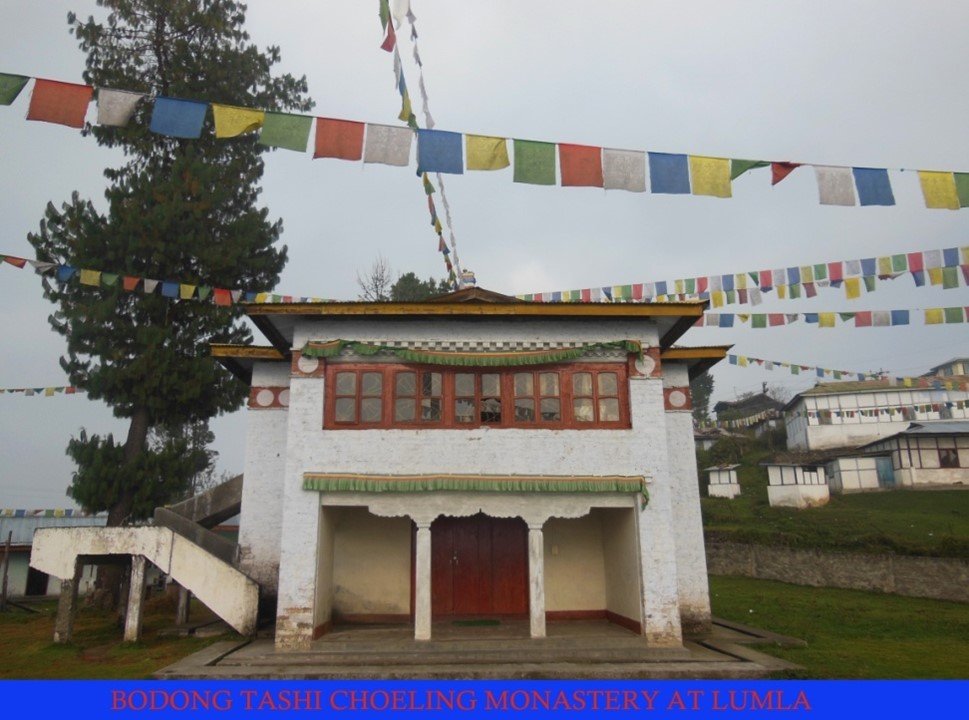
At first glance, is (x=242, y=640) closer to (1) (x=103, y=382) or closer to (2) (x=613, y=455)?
(2) (x=613, y=455)

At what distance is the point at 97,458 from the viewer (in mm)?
17906

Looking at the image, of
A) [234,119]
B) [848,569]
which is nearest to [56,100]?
[234,119]

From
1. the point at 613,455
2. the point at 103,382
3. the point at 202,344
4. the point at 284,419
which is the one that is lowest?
the point at 613,455

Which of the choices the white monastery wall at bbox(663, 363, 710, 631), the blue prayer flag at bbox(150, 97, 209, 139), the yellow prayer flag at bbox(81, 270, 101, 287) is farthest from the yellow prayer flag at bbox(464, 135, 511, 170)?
the yellow prayer flag at bbox(81, 270, 101, 287)

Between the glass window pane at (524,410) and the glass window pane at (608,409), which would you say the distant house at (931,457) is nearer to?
the glass window pane at (608,409)

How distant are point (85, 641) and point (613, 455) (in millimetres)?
10997

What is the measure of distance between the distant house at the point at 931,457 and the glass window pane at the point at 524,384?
30.5m

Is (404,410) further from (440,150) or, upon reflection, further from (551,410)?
(440,150)

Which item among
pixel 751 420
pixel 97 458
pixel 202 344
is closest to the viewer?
pixel 97 458

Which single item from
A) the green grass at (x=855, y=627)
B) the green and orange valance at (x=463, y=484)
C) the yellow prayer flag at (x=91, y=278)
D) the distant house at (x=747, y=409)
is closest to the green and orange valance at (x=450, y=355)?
the green and orange valance at (x=463, y=484)

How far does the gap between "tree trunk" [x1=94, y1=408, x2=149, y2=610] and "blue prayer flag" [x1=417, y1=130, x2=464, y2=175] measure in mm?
12890

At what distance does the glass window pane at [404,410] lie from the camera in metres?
12.9

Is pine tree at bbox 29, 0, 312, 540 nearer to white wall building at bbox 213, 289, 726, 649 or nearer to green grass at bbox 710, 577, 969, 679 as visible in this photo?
white wall building at bbox 213, 289, 726, 649

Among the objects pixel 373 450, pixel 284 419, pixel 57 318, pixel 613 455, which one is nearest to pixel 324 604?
pixel 373 450
